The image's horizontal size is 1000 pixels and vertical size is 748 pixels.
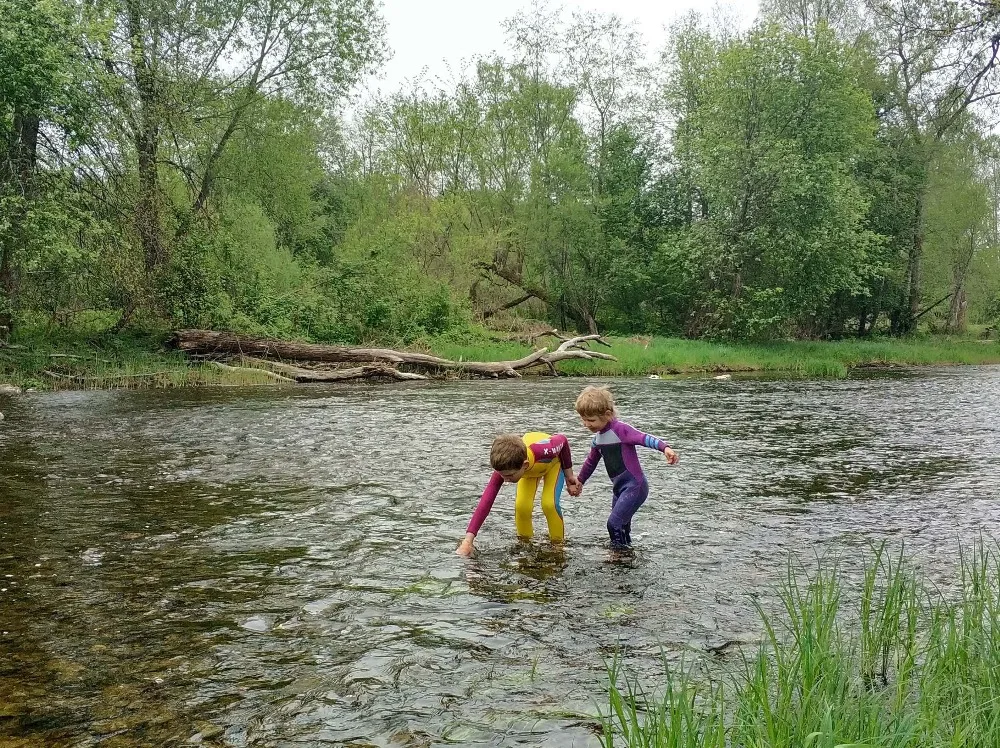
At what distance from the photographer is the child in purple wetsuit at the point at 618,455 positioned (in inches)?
310

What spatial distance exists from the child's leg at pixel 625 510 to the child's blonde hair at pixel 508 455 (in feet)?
3.93

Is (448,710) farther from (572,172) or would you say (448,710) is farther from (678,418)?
(572,172)

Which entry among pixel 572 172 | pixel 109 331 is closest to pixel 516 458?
pixel 109 331

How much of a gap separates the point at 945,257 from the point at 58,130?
49.8m

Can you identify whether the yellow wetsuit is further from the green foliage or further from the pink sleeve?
the green foliage

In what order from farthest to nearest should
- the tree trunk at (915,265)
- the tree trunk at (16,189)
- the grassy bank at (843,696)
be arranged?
the tree trunk at (915,265) < the tree trunk at (16,189) < the grassy bank at (843,696)

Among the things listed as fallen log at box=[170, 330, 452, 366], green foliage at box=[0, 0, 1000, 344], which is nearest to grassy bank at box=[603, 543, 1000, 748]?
green foliage at box=[0, 0, 1000, 344]

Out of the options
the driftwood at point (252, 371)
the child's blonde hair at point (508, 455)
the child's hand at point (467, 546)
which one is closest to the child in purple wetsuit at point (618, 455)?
the child's blonde hair at point (508, 455)

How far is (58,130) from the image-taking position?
22141 millimetres

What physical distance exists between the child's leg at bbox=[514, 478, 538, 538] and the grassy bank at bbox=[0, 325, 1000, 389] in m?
19.2

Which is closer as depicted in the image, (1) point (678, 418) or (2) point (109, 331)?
(1) point (678, 418)

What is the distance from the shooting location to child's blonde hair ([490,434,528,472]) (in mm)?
7262

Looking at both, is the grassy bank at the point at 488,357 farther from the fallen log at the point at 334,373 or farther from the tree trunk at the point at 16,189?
the tree trunk at the point at 16,189

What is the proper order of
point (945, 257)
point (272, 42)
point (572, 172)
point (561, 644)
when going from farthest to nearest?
point (945, 257), point (572, 172), point (272, 42), point (561, 644)
